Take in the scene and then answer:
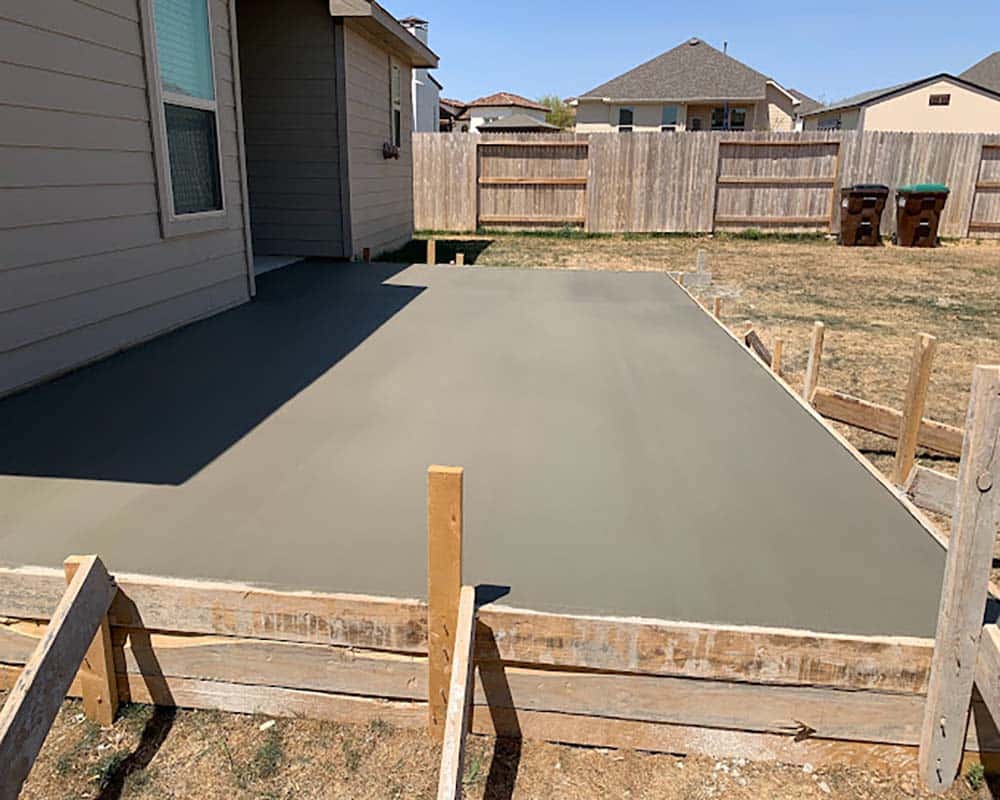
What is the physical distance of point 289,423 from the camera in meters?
A: 3.25

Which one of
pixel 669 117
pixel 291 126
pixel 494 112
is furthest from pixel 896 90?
pixel 291 126

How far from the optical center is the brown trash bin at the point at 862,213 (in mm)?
13234

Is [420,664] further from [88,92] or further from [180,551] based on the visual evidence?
[88,92]

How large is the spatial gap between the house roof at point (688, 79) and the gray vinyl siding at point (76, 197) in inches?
981

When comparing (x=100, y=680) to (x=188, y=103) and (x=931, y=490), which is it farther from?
(x=188, y=103)

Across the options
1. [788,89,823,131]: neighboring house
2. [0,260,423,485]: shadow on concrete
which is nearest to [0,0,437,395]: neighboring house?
[0,260,423,485]: shadow on concrete

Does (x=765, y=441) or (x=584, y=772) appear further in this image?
(x=765, y=441)

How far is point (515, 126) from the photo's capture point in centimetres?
3472

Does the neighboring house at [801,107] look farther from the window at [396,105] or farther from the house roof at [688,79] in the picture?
the window at [396,105]

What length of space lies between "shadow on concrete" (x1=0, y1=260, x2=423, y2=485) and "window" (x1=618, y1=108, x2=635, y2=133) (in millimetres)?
24392

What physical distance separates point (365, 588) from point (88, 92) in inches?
128

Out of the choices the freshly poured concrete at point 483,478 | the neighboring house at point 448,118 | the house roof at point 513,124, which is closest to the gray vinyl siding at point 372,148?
the freshly poured concrete at point 483,478

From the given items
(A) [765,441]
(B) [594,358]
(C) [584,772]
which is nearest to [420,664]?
(C) [584,772]

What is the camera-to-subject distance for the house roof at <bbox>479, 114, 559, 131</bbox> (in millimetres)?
33972
